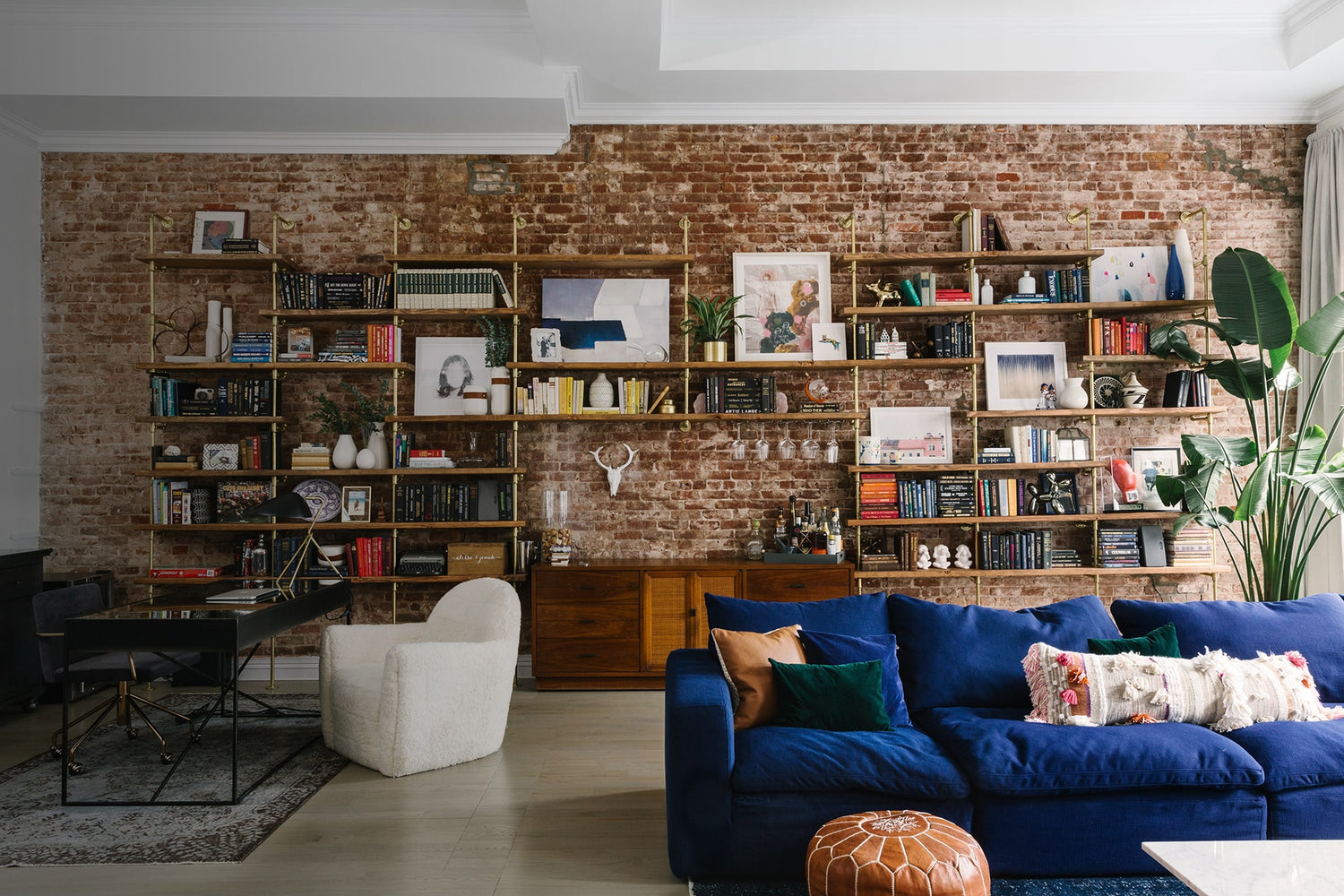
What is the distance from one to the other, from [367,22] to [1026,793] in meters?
5.56

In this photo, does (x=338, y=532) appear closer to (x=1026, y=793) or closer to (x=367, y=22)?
(x=367, y=22)

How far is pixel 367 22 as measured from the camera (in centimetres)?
514

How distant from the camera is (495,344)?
A: 220 inches

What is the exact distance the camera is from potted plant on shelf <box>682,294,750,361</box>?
5570mm

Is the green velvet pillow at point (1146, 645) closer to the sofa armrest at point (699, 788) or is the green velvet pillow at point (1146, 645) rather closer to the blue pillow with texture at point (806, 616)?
the blue pillow with texture at point (806, 616)

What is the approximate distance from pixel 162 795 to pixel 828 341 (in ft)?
15.2

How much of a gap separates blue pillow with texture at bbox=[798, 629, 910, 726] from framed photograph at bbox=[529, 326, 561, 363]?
9.62 ft

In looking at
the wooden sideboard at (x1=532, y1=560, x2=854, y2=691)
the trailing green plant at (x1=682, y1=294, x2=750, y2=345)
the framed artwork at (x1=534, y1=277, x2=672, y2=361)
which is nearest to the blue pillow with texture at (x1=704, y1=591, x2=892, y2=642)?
the wooden sideboard at (x1=532, y1=560, x2=854, y2=691)

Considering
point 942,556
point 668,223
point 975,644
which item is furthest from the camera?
point 668,223

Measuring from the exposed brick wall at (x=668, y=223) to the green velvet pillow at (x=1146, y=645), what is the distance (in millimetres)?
2323

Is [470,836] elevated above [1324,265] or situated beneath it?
situated beneath

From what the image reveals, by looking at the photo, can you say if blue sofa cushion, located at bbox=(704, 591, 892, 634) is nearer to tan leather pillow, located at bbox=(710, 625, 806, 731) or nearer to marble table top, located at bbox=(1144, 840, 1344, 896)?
tan leather pillow, located at bbox=(710, 625, 806, 731)

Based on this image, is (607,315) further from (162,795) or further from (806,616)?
(162,795)

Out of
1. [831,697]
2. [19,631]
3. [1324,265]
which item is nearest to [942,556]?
[831,697]
